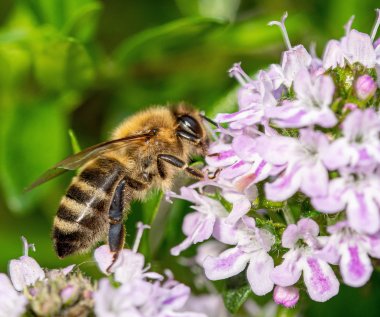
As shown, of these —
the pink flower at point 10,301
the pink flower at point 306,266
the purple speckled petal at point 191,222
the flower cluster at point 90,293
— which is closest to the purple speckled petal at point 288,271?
the pink flower at point 306,266

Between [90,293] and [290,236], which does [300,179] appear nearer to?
[290,236]

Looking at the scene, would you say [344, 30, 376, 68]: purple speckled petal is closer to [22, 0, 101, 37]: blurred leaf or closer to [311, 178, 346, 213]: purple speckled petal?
[311, 178, 346, 213]: purple speckled petal

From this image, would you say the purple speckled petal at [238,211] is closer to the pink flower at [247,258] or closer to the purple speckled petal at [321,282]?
the pink flower at [247,258]

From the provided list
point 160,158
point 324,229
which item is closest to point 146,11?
point 160,158

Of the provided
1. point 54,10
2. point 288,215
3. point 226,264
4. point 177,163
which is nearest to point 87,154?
point 177,163

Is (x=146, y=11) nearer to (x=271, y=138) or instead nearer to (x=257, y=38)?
(x=257, y=38)
